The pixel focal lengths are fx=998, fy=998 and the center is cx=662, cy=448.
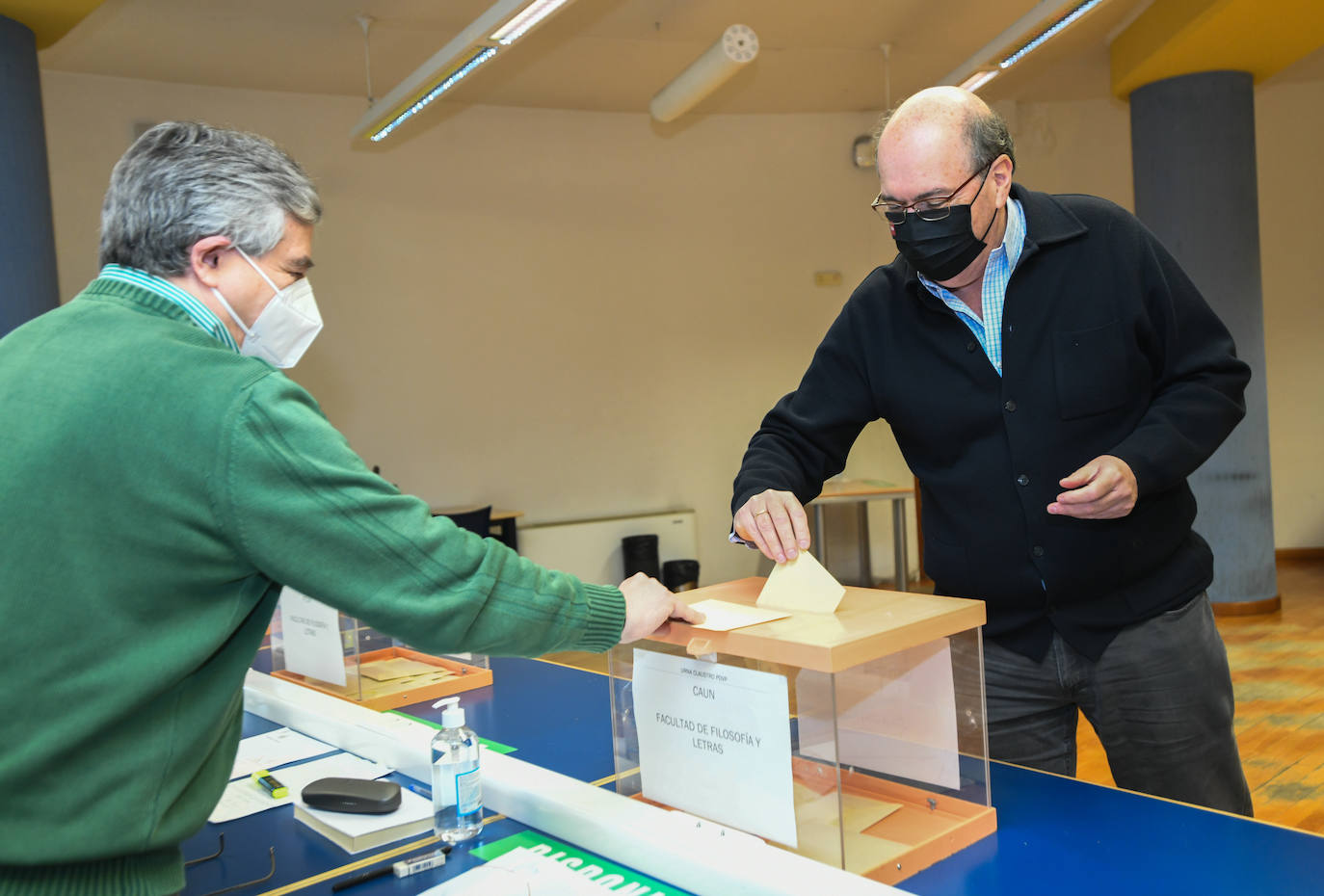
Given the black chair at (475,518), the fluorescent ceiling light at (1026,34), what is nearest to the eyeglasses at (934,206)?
the fluorescent ceiling light at (1026,34)

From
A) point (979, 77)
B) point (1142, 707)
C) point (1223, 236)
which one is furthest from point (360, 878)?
point (1223, 236)

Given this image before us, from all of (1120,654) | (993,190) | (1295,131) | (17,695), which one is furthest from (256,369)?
(1295,131)

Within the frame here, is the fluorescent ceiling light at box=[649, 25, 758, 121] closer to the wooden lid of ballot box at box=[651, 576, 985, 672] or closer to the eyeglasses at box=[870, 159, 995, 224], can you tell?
the eyeglasses at box=[870, 159, 995, 224]

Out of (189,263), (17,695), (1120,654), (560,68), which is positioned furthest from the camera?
(560,68)

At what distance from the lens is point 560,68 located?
20.5 feet

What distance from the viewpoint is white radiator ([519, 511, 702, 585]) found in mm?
6949

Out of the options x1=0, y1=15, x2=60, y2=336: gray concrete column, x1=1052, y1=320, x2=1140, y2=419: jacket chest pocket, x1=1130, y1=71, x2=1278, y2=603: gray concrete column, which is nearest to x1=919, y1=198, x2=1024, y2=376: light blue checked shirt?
x1=1052, y1=320, x2=1140, y2=419: jacket chest pocket

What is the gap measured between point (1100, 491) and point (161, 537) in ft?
3.99

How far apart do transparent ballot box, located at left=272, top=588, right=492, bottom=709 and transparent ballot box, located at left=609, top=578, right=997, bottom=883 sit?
0.87m

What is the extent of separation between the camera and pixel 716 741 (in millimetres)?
1213

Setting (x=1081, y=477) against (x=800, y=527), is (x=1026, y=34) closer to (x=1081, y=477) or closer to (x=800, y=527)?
(x=1081, y=477)

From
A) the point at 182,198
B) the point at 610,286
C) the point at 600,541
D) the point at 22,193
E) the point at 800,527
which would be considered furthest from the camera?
the point at 610,286

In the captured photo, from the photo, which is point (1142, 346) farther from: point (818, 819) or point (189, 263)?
point (189, 263)

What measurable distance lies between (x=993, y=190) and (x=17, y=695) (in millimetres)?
1500
